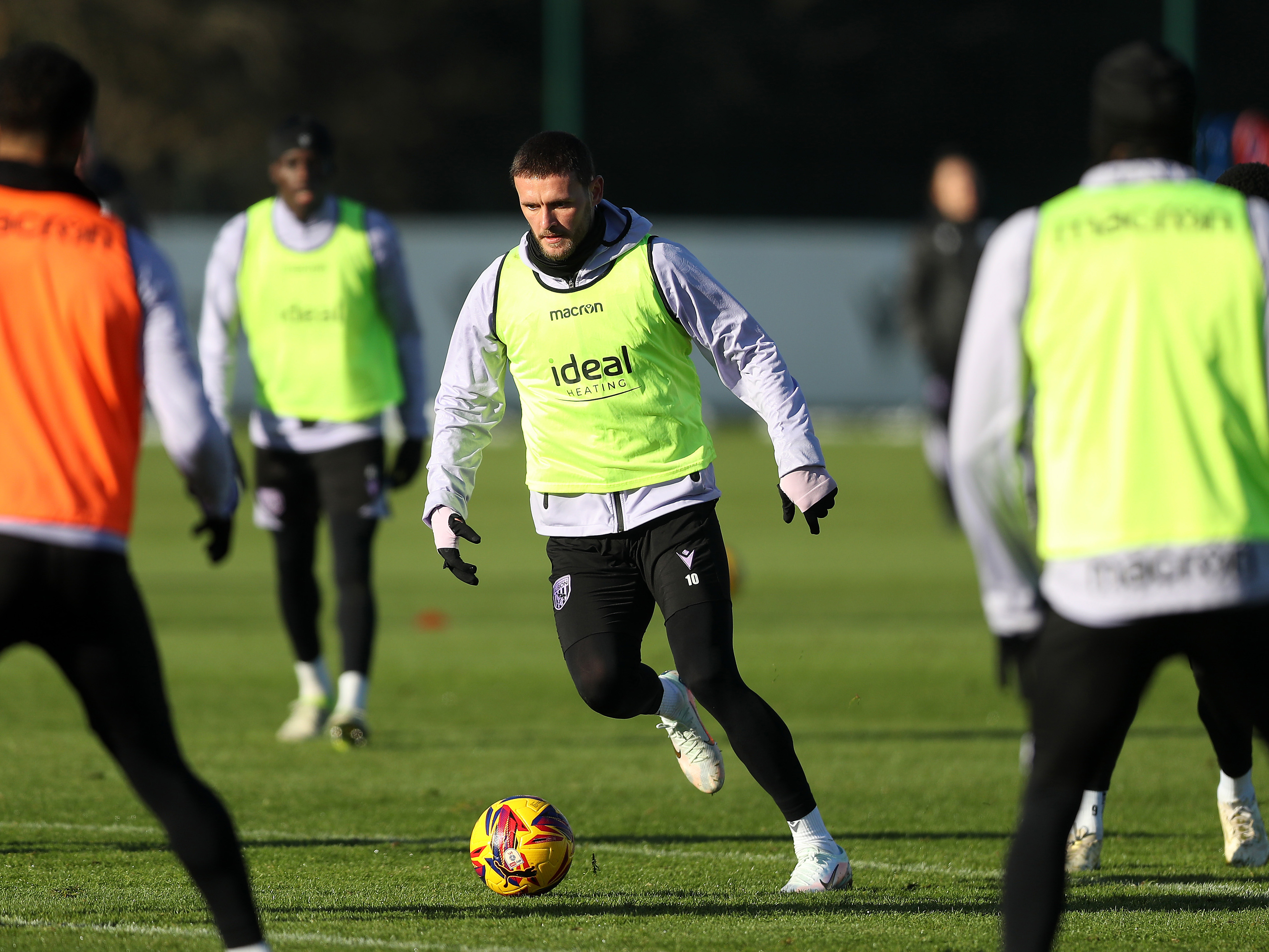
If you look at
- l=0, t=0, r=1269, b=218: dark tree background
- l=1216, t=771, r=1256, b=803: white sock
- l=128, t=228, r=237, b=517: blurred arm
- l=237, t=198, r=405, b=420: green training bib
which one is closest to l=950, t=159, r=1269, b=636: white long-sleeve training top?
l=128, t=228, r=237, b=517: blurred arm

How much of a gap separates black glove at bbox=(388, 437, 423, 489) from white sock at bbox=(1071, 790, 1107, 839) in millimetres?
3906

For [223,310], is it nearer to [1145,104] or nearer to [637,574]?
[637,574]

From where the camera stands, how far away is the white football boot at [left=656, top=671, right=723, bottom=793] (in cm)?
655

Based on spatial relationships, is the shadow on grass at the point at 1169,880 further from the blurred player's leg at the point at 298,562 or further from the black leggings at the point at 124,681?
the blurred player's leg at the point at 298,562

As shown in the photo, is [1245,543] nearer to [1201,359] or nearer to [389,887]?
[1201,359]

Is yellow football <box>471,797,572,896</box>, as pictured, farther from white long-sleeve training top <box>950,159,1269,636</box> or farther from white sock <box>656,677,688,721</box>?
white long-sleeve training top <box>950,159,1269,636</box>

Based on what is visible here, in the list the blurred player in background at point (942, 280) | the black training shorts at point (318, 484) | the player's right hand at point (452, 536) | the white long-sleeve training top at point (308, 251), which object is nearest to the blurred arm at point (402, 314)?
the white long-sleeve training top at point (308, 251)

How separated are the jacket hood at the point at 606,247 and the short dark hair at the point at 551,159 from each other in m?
0.20

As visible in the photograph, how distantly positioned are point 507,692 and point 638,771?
7.98ft

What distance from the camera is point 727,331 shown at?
5938mm

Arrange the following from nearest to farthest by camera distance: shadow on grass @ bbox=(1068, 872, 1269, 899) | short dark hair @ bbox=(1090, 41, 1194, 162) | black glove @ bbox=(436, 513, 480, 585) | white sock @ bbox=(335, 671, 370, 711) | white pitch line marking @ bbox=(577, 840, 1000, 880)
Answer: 1. short dark hair @ bbox=(1090, 41, 1194, 162)
2. black glove @ bbox=(436, 513, 480, 585)
3. shadow on grass @ bbox=(1068, 872, 1269, 899)
4. white pitch line marking @ bbox=(577, 840, 1000, 880)
5. white sock @ bbox=(335, 671, 370, 711)

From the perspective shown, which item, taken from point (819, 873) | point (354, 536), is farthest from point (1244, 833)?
point (354, 536)

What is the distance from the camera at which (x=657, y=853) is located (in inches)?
259

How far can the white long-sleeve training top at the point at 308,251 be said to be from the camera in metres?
9.10
